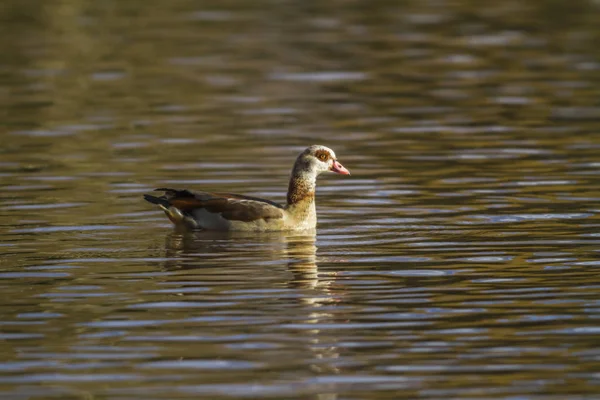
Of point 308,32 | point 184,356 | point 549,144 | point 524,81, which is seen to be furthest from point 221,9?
point 184,356

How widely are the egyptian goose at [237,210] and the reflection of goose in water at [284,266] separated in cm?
10

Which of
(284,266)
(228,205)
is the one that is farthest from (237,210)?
(284,266)

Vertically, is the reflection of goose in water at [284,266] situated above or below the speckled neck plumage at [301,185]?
below

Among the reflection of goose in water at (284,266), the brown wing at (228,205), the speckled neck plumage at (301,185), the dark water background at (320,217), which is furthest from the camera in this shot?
the speckled neck plumage at (301,185)

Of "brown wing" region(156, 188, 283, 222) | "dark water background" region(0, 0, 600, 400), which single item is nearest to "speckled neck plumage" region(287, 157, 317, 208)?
"brown wing" region(156, 188, 283, 222)

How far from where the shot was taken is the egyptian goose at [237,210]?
17.5 m

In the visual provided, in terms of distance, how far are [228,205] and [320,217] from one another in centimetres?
153

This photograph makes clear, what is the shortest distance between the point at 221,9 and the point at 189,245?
2734cm

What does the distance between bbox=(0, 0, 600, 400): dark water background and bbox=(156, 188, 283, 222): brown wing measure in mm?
272

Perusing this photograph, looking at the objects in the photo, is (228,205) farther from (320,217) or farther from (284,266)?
(284,266)

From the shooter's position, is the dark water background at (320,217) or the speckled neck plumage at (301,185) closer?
the dark water background at (320,217)

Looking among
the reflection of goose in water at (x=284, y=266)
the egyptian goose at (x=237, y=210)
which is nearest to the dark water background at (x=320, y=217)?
the reflection of goose in water at (x=284, y=266)

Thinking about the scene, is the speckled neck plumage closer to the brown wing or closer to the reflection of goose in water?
the brown wing

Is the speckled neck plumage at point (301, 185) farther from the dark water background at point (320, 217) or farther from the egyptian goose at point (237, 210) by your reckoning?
the dark water background at point (320, 217)
